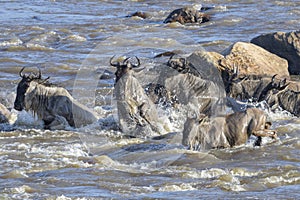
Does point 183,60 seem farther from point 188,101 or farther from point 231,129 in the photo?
point 231,129

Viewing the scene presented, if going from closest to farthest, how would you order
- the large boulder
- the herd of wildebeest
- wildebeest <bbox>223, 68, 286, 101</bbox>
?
the herd of wildebeest, wildebeest <bbox>223, 68, 286, 101</bbox>, the large boulder

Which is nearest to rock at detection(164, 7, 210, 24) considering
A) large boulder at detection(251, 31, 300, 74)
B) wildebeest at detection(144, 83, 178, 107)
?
large boulder at detection(251, 31, 300, 74)

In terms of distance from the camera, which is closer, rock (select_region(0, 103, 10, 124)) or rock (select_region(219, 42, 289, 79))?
rock (select_region(0, 103, 10, 124))

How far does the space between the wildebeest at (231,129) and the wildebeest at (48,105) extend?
3.10 metres

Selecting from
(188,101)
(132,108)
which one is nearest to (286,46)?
(188,101)

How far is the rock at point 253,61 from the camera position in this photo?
1833 cm

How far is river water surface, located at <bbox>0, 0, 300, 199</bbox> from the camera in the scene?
10.8 metres

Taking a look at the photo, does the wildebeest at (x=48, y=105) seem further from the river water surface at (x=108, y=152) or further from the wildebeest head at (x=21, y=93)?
the river water surface at (x=108, y=152)

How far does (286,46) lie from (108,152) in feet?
27.2

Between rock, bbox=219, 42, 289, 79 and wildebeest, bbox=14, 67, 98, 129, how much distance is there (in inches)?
158

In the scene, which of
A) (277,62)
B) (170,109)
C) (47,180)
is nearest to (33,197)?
(47,180)

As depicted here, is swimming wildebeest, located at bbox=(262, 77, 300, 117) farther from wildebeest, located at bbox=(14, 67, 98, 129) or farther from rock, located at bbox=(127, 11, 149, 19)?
rock, located at bbox=(127, 11, 149, 19)

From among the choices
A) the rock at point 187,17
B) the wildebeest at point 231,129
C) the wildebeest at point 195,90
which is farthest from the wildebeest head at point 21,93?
the rock at point 187,17

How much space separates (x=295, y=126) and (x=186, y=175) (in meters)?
3.93
